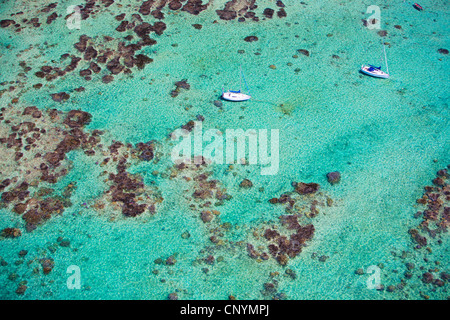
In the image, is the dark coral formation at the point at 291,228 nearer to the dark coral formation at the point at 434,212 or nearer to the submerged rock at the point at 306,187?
the submerged rock at the point at 306,187

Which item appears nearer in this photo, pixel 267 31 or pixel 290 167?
pixel 290 167

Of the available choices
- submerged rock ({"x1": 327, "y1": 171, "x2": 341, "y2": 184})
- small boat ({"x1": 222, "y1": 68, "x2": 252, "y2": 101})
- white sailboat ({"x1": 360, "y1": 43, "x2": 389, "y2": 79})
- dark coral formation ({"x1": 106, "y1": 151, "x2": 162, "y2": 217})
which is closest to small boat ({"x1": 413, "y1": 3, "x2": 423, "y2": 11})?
white sailboat ({"x1": 360, "y1": 43, "x2": 389, "y2": 79})

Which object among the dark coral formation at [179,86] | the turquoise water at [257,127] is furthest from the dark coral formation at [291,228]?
the dark coral formation at [179,86]

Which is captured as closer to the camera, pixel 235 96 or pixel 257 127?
pixel 257 127

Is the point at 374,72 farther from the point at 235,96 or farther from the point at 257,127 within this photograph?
the point at 235,96

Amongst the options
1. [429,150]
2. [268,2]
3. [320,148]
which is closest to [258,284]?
[320,148]

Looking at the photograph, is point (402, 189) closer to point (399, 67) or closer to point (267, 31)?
point (399, 67)

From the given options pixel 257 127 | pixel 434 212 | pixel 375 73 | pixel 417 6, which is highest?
Result: pixel 417 6

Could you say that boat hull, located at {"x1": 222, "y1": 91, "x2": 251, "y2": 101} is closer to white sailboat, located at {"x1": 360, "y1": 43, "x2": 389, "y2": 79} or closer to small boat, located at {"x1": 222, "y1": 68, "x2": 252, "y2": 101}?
small boat, located at {"x1": 222, "y1": 68, "x2": 252, "y2": 101}

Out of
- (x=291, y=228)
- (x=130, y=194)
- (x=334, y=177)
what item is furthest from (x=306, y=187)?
(x=130, y=194)
